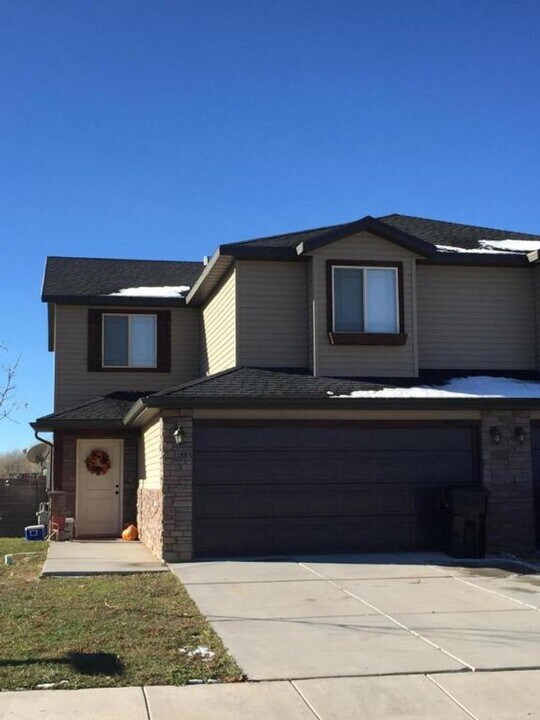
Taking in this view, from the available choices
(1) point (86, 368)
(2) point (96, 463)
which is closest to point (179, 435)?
(2) point (96, 463)

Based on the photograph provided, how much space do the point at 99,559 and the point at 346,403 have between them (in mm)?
4893

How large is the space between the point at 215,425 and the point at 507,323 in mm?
6599

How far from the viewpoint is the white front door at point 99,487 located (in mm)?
19250

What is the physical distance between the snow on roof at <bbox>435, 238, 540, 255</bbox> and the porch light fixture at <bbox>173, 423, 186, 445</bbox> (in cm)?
648

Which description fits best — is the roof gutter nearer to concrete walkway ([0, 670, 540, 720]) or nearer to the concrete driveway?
the concrete driveway

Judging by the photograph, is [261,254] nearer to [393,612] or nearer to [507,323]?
[507,323]

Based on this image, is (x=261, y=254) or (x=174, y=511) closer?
(x=174, y=511)

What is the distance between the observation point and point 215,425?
1391 cm

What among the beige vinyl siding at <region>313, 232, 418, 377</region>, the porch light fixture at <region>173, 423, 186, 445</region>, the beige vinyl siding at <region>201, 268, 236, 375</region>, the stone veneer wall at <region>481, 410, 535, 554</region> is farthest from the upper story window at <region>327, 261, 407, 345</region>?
the porch light fixture at <region>173, 423, 186, 445</region>


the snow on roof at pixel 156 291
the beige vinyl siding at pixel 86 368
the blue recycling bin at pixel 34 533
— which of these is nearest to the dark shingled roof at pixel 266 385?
the beige vinyl siding at pixel 86 368

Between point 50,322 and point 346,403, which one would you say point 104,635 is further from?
point 50,322

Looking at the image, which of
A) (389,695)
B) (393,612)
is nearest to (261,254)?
(393,612)

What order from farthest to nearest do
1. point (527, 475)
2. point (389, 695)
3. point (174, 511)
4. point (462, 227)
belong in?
1. point (462, 227)
2. point (527, 475)
3. point (174, 511)
4. point (389, 695)

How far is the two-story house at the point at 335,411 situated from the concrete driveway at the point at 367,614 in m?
0.95
